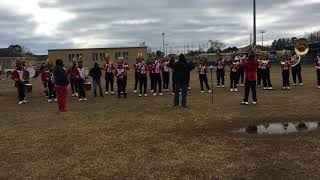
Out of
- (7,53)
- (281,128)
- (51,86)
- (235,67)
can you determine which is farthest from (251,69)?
(7,53)

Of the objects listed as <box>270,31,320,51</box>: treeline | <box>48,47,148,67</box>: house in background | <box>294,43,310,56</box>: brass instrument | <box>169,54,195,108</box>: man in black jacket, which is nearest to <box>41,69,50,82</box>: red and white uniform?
<box>169,54,195,108</box>: man in black jacket

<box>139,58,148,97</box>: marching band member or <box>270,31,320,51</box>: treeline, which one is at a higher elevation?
<box>270,31,320,51</box>: treeline

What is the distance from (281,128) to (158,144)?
11.7 feet

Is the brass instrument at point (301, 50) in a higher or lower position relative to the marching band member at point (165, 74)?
higher

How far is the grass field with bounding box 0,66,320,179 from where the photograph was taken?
8.56m

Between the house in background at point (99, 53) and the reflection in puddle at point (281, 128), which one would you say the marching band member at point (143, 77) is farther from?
the house in background at point (99, 53)

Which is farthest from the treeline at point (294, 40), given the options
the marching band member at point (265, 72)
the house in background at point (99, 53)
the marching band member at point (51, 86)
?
the marching band member at point (51, 86)

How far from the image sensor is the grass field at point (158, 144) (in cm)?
856

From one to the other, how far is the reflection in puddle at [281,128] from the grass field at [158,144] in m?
0.48

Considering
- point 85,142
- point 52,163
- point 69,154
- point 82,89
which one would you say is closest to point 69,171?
point 52,163

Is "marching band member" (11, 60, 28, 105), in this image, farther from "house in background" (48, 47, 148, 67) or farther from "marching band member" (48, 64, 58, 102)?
"house in background" (48, 47, 148, 67)

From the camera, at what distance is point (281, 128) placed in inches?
493

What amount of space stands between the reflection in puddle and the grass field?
1.56 ft

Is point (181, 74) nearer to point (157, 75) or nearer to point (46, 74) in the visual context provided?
point (157, 75)
